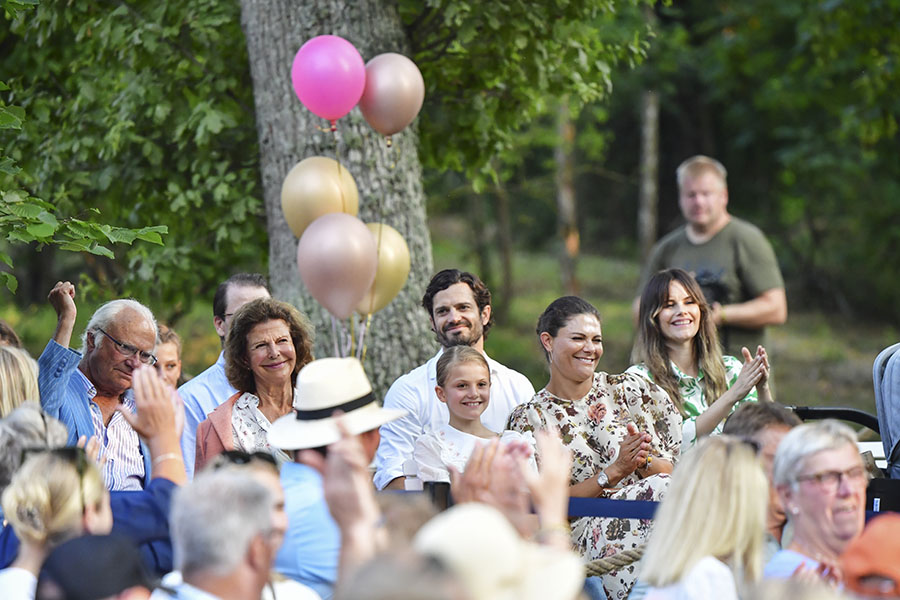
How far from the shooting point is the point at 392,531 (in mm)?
2982

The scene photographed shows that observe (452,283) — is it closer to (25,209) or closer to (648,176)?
(25,209)

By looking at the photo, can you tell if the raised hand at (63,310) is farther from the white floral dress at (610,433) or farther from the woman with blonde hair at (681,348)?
the woman with blonde hair at (681,348)

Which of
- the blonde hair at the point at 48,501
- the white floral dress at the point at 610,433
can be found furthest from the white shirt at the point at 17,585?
the white floral dress at the point at 610,433

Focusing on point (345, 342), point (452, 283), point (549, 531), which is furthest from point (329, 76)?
point (549, 531)

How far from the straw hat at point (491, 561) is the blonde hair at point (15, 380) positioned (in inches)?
87.8

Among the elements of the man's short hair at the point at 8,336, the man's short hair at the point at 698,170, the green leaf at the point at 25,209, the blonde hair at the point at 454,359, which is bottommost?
the blonde hair at the point at 454,359

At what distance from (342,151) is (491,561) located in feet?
15.3

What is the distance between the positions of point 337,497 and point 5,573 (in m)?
1.10

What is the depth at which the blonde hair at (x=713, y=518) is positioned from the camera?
3119mm

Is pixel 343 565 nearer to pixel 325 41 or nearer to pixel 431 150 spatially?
pixel 325 41

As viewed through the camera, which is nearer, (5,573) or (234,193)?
(5,573)

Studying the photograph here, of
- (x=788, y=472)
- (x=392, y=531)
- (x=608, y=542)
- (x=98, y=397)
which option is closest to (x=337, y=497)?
(x=392, y=531)

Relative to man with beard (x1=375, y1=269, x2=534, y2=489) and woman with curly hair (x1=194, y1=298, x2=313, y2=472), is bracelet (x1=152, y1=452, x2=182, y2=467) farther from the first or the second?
man with beard (x1=375, y1=269, x2=534, y2=489)

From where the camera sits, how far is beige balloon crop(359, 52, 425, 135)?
18.2 feet
